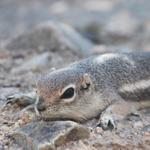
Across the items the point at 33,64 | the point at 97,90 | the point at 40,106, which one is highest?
the point at 40,106

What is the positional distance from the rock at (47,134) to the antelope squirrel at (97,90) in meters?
0.30

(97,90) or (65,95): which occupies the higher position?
(65,95)

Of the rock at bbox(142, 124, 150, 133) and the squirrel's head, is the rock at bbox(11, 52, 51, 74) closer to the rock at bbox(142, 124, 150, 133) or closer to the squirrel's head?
the squirrel's head

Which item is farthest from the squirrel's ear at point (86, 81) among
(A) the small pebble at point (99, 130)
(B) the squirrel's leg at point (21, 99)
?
(B) the squirrel's leg at point (21, 99)

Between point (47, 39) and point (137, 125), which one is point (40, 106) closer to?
point (137, 125)

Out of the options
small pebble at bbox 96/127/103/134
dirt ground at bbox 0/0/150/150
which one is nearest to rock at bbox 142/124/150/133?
dirt ground at bbox 0/0/150/150

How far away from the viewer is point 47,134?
3.66m

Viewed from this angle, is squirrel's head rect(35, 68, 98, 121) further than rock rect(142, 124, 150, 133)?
No

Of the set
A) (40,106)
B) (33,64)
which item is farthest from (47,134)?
(33,64)

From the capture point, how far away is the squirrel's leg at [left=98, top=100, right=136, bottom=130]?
13.7ft

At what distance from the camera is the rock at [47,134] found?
3.54m

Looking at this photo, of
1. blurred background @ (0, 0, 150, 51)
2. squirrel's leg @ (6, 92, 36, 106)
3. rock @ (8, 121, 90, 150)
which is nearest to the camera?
rock @ (8, 121, 90, 150)

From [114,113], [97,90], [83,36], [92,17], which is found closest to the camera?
[114,113]

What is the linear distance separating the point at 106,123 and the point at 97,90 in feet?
2.38
